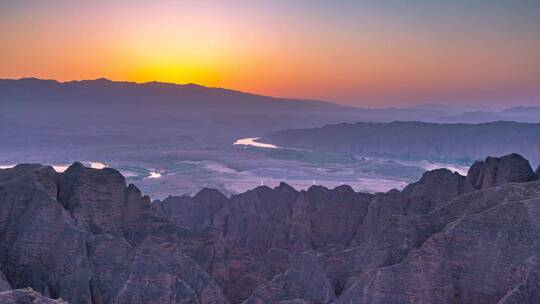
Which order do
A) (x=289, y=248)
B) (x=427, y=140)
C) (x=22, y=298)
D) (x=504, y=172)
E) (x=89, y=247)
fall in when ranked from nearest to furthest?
1. (x=22, y=298)
2. (x=89, y=247)
3. (x=504, y=172)
4. (x=289, y=248)
5. (x=427, y=140)

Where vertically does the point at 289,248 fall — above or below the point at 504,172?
below

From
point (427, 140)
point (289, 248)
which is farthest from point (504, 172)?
point (427, 140)

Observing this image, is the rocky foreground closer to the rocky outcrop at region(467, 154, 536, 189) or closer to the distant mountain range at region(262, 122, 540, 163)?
the rocky outcrop at region(467, 154, 536, 189)

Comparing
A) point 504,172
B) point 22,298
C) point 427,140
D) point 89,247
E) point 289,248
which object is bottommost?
point 289,248

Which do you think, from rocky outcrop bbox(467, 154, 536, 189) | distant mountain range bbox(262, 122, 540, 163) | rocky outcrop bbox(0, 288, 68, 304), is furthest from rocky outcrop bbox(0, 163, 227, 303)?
distant mountain range bbox(262, 122, 540, 163)

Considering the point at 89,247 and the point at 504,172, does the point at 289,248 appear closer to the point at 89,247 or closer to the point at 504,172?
the point at 504,172
